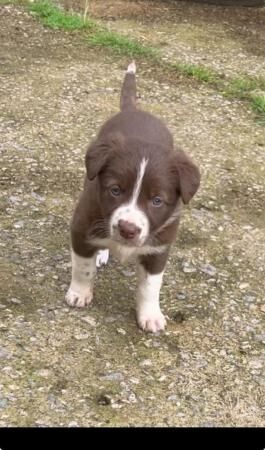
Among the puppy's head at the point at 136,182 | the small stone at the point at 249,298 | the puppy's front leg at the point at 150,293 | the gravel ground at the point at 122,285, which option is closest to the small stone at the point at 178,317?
the gravel ground at the point at 122,285

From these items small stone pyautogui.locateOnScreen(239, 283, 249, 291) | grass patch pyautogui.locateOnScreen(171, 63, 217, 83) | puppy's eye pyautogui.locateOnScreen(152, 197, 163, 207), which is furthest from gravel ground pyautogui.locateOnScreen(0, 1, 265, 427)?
puppy's eye pyautogui.locateOnScreen(152, 197, 163, 207)

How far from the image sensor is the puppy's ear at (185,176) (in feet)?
11.4

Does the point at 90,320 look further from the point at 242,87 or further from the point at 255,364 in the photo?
the point at 242,87

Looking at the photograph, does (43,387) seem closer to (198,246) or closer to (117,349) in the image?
(117,349)

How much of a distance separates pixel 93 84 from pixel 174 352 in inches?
142

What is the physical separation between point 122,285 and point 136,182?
1.15 metres

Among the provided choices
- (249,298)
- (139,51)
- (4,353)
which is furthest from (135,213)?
(139,51)

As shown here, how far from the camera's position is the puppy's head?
11.0 ft

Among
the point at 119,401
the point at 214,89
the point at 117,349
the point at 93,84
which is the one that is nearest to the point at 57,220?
the point at 117,349

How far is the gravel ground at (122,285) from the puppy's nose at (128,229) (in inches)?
29.5

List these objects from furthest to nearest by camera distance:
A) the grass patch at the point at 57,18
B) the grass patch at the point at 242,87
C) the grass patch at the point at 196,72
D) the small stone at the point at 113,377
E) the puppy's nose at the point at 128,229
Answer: the grass patch at the point at 57,18
the grass patch at the point at 196,72
the grass patch at the point at 242,87
the small stone at the point at 113,377
the puppy's nose at the point at 128,229

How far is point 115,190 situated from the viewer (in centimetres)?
342

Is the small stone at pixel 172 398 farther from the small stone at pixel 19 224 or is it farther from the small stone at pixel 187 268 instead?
the small stone at pixel 19 224

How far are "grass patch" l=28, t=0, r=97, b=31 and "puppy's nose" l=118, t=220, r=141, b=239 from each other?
523cm
